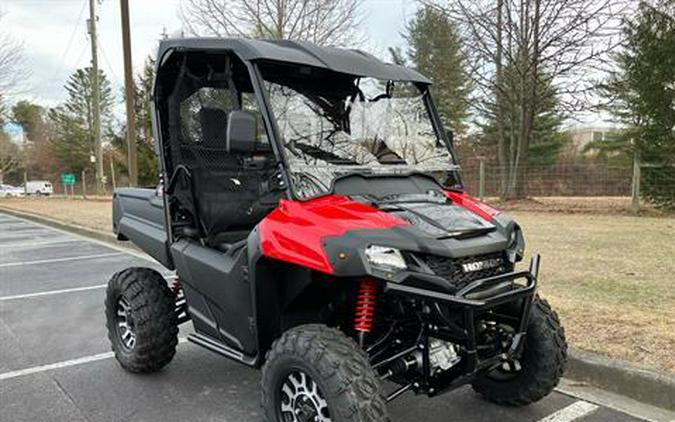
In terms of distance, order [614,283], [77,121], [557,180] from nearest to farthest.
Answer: [614,283]
[557,180]
[77,121]

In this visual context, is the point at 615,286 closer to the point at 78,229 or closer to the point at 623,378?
the point at 623,378

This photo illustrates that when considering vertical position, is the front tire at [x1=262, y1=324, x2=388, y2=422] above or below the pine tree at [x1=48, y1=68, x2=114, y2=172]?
below

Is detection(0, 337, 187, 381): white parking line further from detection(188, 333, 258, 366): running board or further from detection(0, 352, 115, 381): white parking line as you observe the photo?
detection(188, 333, 258, 366): running board

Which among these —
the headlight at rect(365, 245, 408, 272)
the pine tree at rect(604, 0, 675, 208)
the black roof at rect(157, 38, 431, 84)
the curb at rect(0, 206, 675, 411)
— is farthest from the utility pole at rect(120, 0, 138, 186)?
the headlight at rect(365, 245, 408, 272)

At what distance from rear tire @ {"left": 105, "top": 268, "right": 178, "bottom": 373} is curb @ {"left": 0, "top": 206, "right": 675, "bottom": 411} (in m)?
2.91

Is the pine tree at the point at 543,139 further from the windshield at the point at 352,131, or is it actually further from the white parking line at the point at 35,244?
the windshield at the point at 352,131

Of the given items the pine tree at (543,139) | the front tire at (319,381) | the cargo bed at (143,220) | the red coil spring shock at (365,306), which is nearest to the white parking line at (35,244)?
the cargo bed at (143,220)

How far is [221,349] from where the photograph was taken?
3611mm

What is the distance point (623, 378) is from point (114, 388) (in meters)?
3.47

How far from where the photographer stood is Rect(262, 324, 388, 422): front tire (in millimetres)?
2582

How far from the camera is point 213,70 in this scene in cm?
384

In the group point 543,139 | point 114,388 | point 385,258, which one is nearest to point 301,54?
point 385,258

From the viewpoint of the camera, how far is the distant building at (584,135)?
3382 centimetres

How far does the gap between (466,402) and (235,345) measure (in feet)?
5.12
